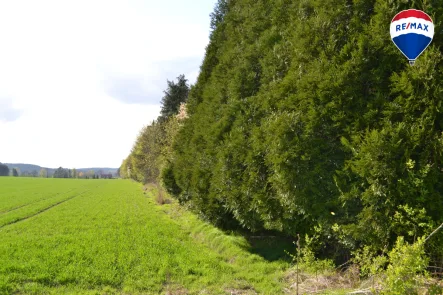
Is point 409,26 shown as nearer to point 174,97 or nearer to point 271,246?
point 271,246

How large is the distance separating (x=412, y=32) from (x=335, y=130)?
217 cm

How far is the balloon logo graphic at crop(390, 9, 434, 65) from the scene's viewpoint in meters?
5.34

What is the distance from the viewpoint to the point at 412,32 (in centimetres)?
557

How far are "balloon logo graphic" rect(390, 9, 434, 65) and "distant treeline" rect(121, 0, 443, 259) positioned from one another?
18cm

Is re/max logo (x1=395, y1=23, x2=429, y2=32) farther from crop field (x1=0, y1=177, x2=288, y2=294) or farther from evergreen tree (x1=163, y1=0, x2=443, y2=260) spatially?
crop field (x1=0, y1=177, x2=288, y2=294)

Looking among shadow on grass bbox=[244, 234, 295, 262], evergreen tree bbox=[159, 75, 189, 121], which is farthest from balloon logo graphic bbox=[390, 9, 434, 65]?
evergreen tree bbox=[159, 75, 189, 121]

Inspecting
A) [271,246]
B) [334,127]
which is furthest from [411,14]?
[271,246]

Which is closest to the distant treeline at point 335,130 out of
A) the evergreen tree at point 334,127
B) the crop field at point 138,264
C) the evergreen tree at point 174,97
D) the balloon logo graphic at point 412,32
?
the evergreen tree at point 334,127

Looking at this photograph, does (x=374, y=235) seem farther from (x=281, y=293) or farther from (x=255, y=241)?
(x=255, y=241)

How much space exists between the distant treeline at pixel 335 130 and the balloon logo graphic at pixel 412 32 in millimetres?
185

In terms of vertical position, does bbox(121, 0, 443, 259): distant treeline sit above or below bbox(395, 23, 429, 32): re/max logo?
below

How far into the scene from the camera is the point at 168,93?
32719mm

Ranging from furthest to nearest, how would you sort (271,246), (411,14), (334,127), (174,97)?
(174,97), (271,246), (334,127), (411,14)

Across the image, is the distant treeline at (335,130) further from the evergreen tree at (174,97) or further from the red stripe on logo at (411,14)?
the evergreen tree at (174,97)
